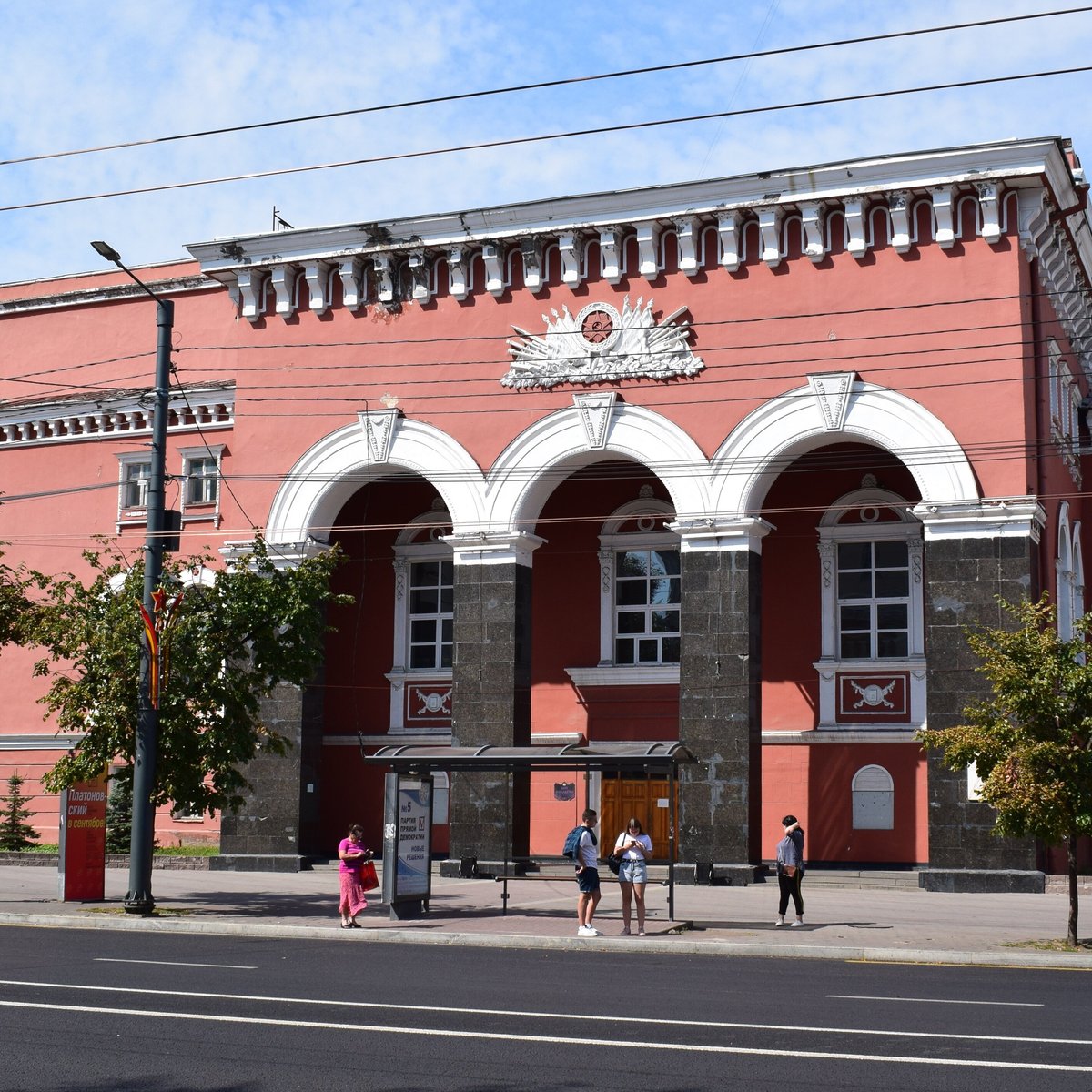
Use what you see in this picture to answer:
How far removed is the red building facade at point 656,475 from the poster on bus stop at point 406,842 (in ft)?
17.8

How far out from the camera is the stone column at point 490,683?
28.1 meters

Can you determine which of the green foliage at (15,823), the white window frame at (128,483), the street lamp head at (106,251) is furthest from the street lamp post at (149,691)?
the green foliage at (15,823)

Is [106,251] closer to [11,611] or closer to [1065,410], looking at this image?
[11,611]

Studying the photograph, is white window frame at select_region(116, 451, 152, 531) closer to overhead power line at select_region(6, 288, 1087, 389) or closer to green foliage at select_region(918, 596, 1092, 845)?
overhead power line at select_region(6, 288, 1087, 389)

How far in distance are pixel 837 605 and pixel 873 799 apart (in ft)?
12.1

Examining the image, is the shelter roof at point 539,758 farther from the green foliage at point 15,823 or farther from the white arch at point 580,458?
the green foliage at point 15,823

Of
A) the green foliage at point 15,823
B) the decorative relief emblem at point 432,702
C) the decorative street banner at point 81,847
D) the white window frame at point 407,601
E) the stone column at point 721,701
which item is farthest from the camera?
A: the green foliage at point 15,823

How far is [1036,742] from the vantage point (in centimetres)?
1864

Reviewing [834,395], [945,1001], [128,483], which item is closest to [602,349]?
[834,395]

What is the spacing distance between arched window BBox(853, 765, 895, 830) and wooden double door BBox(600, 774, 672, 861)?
3.66 meters

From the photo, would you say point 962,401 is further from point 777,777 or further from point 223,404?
point 223,404

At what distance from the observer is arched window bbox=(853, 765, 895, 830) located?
94.6ft

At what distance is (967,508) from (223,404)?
15.5m

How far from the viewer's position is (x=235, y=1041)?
10.2 metres
